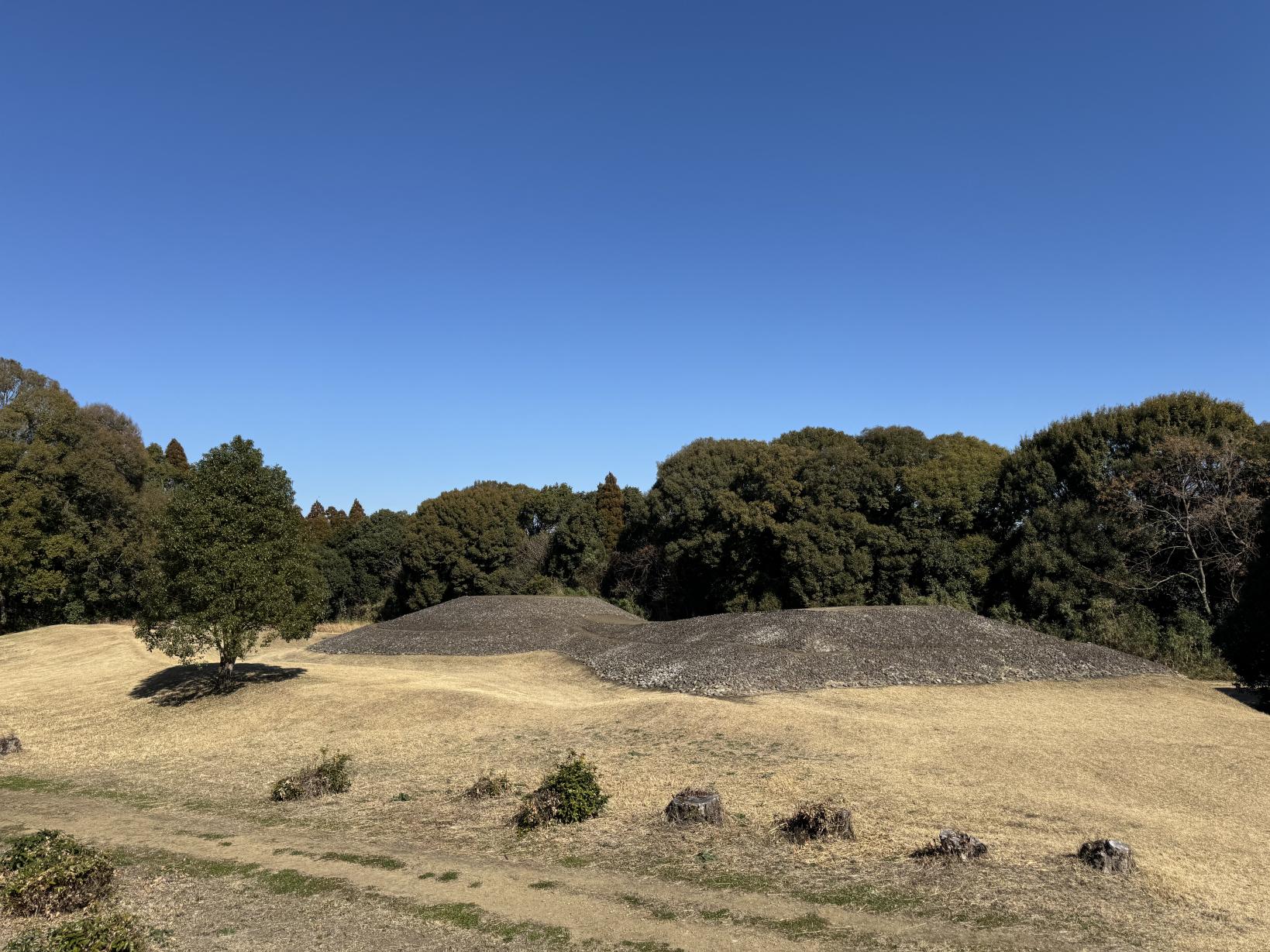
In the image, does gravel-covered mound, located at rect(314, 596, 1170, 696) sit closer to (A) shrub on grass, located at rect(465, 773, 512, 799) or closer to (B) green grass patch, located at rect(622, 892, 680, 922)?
(A) shrub on grass, located at rect(465, 773, 512, 799)

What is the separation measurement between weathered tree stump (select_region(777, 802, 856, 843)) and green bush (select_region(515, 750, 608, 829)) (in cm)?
304

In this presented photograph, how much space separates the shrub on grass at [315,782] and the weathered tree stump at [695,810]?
6.48 meters

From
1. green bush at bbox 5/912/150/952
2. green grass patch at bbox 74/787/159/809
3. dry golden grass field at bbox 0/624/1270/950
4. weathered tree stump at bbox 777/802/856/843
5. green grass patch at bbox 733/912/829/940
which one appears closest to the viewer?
green bush at bbox 5/912/150/952

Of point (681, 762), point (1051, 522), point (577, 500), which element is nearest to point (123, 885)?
point (681, 762)

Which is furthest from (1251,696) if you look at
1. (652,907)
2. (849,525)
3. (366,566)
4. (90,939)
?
(366,566)

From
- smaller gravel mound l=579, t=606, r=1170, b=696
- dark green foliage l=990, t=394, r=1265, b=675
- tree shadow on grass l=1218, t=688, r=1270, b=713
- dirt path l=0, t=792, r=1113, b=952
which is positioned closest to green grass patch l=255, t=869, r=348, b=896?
dirt path l=0, t=792, r=1113, b=952

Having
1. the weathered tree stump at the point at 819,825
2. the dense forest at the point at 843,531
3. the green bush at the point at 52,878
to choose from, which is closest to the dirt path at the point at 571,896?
the green bush at the point at 52,878

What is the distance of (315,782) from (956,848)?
10.8 meters

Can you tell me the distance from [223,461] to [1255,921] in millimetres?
25901

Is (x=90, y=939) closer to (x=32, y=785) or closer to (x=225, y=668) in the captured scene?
(x=32, y=785)

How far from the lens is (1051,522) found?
3494 cm

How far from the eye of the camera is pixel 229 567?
22250 millimetres

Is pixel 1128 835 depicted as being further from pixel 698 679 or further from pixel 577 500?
pixel 577 500

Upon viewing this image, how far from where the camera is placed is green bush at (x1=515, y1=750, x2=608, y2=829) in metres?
11.5
